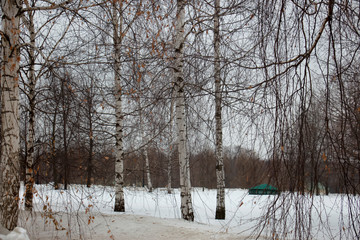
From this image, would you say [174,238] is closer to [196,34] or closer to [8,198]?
[8,198]

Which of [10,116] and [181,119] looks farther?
[181,119]

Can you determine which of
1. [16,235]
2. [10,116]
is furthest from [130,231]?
[10,116]

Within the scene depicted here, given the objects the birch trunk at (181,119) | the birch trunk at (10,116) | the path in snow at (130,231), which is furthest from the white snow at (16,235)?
the birch trunk at (181,119)

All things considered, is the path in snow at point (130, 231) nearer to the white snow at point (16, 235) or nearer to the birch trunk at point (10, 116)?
the birch trunk at point (10, 116)

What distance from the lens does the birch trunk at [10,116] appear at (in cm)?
355

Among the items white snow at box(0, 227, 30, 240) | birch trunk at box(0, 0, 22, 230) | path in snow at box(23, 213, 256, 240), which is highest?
birch trunk at box(0, 0, 22, 230)

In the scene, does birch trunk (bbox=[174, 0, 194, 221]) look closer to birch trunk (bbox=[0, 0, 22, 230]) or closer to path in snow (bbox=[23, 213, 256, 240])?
path in snow (bbox=[23, 213, 256, 240])

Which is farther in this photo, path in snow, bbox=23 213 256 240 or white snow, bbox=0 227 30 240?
path in snow, bbox=23 213 256 240

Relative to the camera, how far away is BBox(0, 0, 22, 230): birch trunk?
355 cm

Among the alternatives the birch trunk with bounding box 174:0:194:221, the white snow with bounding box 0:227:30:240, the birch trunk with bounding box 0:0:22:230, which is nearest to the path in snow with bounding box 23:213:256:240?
the birch trunk with bounding box 174:0:194:221

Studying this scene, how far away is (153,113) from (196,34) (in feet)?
6.87

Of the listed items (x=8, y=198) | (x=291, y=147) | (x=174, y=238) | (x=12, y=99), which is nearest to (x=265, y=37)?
(x=291, y=147)

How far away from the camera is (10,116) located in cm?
377

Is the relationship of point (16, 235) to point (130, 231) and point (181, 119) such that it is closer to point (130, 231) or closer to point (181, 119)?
point (130, 231)
